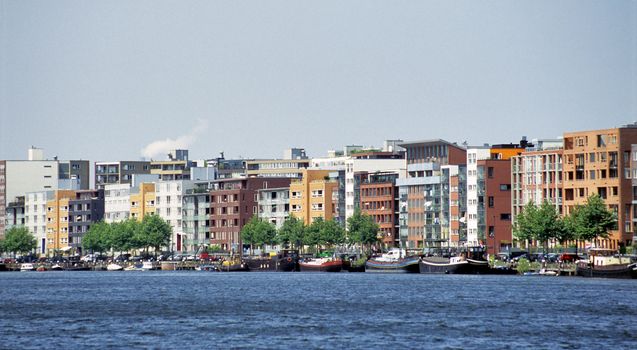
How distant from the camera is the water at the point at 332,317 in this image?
105m

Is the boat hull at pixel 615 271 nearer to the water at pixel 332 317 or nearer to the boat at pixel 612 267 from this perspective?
the boat at pixel 612 267

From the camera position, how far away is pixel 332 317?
126 metres

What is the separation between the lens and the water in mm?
104812

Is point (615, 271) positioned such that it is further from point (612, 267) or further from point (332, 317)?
point (332, 317)

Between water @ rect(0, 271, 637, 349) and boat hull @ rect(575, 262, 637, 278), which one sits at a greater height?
boat hull @ rect(575, 262, 637, 278)

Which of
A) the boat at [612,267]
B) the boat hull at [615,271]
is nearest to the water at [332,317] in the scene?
the boat hull at [615,271]

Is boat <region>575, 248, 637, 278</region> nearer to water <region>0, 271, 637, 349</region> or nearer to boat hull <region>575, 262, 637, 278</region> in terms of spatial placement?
boat hull <region>575, 262, 637, 278</region>

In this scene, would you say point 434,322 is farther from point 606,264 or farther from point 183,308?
point 606,264

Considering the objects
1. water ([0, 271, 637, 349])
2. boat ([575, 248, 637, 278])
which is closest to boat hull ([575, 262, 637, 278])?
boat ([575, 248, 637, 278])

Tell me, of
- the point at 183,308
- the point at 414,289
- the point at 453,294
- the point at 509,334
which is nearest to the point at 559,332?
the point at 509,334

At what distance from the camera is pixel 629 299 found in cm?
14825

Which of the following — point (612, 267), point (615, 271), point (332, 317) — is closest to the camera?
point (332, 317)

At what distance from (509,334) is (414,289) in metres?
66.6

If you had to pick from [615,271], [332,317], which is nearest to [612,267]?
[615,271]
